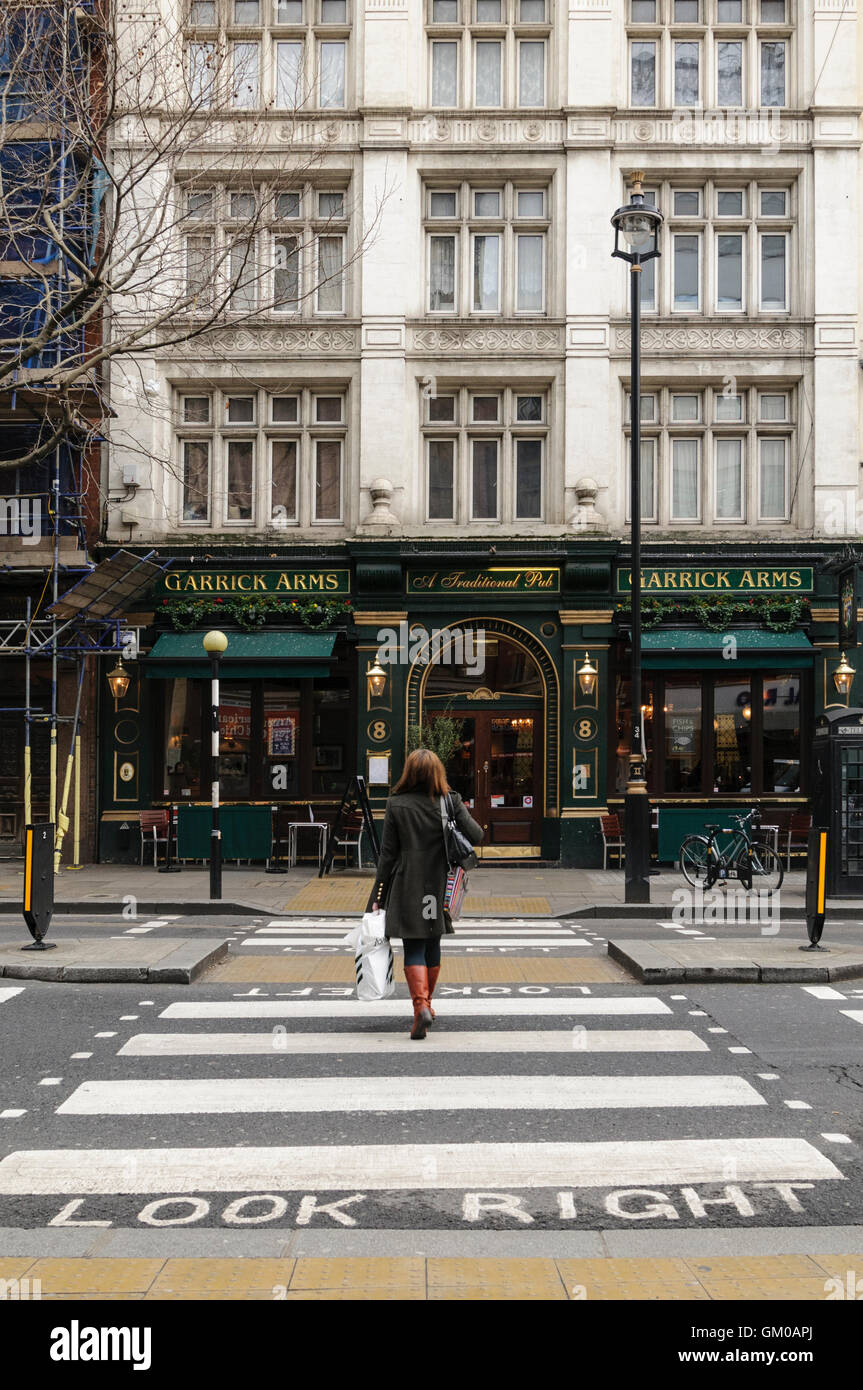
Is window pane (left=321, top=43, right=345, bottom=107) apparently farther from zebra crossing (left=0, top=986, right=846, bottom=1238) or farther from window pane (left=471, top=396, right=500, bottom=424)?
Result: zebra crossing (left=0, top=986, right=846, bottom=1238)

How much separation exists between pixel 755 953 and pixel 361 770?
1117 cm

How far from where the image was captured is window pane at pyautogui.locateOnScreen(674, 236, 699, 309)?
22719 millimetres

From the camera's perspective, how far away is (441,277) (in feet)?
74.7

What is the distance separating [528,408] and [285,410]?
14.8 ft

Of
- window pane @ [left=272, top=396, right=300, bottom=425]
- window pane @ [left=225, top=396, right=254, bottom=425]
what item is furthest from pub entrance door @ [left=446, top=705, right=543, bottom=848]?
window pane @ [left=225, top=396, right=254, bottom=425]

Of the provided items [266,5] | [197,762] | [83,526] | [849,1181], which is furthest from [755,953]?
[266,5]

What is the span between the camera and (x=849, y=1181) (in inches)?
228

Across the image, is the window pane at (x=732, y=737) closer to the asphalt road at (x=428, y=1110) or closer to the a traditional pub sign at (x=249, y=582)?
the a traditional pub sign at (x=249, y=582)

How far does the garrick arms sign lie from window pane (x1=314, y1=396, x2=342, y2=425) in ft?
19.7

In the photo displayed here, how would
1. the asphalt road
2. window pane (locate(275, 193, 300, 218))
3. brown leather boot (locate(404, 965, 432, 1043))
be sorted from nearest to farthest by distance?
the asphalt road, brown leather boot (locate(404, 965, 432, 1043)), window pane (locate(275, 193, 300, 218))

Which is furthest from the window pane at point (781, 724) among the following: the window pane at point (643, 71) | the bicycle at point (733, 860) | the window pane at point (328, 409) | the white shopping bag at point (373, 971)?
the white shopping bag at point (373, 971)

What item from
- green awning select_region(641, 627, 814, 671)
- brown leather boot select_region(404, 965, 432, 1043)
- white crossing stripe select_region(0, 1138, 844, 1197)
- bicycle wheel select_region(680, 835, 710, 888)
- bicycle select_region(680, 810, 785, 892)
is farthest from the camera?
green awning select_region(641, 627, 814, 671)

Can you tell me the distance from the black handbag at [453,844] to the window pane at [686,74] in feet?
61.3

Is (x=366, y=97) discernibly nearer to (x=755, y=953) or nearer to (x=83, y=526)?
(x=83, y=526)
